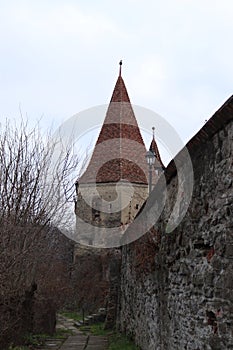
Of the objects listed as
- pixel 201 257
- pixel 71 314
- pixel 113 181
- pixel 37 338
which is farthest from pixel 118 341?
pixel 113 181

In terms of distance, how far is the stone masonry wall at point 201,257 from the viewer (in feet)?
13.5

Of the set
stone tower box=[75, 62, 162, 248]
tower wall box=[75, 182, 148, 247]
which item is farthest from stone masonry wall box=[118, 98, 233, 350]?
tower wall box=[75, 182, 148, 247]

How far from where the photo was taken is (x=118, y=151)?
994 inches

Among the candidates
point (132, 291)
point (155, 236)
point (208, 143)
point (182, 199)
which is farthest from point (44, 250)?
point (208, 143)

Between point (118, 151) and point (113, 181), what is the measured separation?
1.47 meters

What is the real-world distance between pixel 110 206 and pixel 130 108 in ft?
18.1

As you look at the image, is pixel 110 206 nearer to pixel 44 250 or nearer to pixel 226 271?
pixel 44 250

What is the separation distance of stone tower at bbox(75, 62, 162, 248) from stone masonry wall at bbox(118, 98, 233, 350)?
16936 mm

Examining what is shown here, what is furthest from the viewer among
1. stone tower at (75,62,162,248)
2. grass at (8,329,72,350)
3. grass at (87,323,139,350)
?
stone tower at (75,62,162,248)

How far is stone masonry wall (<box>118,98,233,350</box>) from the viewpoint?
13.5ft

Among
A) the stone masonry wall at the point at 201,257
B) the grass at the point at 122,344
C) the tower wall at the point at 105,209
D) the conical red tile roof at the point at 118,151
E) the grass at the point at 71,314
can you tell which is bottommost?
the grass at the point at 122,344

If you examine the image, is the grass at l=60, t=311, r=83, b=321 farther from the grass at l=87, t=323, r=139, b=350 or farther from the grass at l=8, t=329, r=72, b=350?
the grass at l=8, t=329, r=72, b=350

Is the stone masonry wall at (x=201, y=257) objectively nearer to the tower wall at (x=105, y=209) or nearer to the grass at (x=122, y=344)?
the grass at (x=122, y=344)

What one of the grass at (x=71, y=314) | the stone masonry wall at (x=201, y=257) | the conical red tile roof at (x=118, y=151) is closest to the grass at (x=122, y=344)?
the stone masonry wall at (x=201, y=257)
